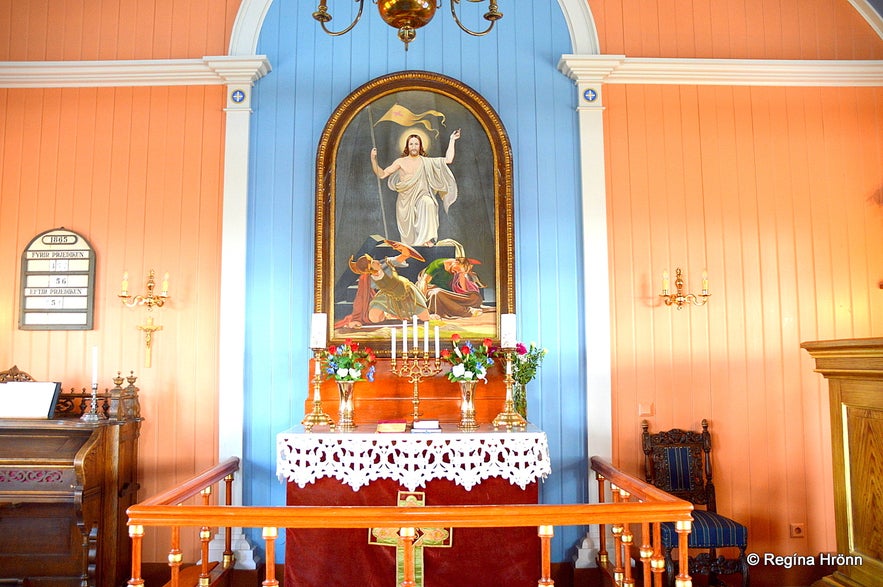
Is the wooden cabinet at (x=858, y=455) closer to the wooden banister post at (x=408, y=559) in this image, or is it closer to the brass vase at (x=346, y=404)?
the wooden banister post at (x=408, y=559)

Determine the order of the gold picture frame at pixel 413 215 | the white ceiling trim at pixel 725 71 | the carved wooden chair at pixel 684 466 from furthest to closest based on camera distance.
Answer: the white ceiling trim at pixel 725 71
the gold picture frame at pixel 413 215
the carved wooden chair at pixel 684 466

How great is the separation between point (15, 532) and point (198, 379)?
5.39 feet

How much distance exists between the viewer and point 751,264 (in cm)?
545

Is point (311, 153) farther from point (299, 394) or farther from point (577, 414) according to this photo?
point (577, 414)

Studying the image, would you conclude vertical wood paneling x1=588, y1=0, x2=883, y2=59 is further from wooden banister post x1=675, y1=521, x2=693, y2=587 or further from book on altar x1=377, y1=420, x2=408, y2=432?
wooden banister post x1=675, y1=521, x2=693, y2=587

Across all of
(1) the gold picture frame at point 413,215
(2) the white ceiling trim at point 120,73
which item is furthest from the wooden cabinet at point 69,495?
(2) the white ceiling trim at point 120,73

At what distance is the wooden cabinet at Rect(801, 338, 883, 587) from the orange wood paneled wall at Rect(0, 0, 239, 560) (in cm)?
423

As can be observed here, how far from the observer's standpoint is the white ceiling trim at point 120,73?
5.50 metres

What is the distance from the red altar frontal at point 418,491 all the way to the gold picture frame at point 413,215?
3.70 feet

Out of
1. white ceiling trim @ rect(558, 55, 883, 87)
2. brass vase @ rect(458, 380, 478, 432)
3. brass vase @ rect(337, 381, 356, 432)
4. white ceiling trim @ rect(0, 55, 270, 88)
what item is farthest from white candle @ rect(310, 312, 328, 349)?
white ceiling trim @ rect(558, 55, 883, 87)

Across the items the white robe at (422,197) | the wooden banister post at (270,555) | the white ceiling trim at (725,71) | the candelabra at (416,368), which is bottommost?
the wooden banister post at (270,555)

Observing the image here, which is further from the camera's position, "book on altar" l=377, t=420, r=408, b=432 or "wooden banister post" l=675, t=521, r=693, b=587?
"book on altar" l=377, t=420, r=408, b=432

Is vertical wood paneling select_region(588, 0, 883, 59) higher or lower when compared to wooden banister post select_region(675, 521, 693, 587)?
higher

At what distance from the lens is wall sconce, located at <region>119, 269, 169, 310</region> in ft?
17.3
